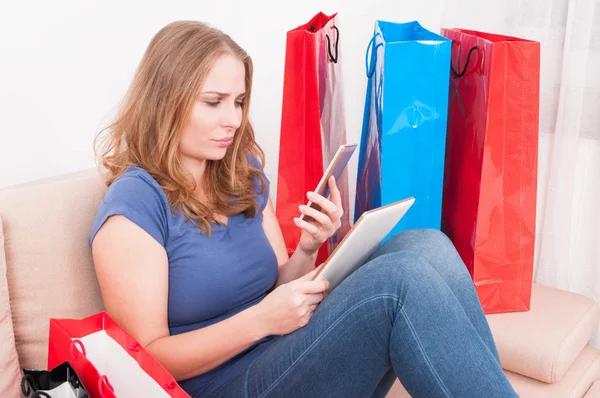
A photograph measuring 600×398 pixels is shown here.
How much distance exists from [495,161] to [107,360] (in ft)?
2.90

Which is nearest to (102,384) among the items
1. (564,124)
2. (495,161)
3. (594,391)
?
(495,161)

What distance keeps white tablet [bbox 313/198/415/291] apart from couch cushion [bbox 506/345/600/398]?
Result: 20.2 inches

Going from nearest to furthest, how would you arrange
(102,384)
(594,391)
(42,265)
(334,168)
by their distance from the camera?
(102,384) → (42,265) → (334,168) → (594,391)

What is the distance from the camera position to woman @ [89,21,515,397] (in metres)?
0.98

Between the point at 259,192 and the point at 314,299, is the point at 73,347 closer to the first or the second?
the point at 314,299

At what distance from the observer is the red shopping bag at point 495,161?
1357 mm

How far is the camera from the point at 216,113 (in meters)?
1.19

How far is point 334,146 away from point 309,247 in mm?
464

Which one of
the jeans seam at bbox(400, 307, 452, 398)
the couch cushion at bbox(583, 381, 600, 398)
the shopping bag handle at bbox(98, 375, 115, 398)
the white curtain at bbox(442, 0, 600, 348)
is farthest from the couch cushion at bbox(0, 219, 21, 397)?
the white curtain at bbox(442, 0, 600, 348)

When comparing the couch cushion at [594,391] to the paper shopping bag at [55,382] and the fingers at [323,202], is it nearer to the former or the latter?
the fingers at [323,202]

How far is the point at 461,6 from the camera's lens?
1786 mm

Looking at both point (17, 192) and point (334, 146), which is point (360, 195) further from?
point (17, 192)

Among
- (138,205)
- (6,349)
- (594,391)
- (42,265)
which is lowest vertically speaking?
(594,391)

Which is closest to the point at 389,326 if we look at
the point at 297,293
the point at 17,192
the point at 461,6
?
the point at 297,293
